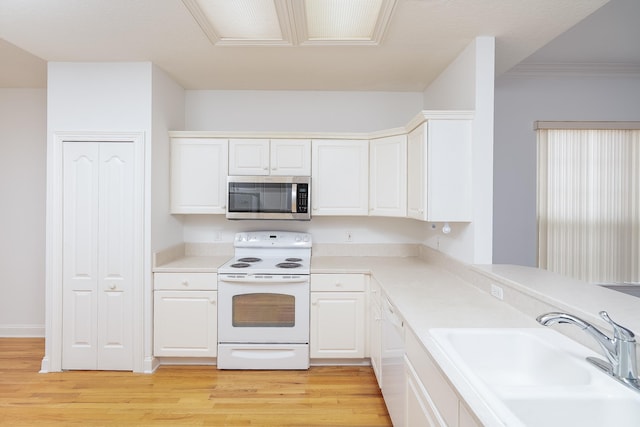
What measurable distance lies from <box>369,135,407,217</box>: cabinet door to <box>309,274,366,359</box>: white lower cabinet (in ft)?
2.41

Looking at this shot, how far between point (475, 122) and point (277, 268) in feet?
6.06

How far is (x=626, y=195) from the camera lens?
12.4ft

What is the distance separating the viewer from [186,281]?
3.20 metres

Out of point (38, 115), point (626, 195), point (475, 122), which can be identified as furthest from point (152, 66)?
point (626, 195)

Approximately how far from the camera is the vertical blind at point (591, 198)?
3.78 m

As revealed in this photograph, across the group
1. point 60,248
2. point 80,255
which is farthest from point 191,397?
point 60,248

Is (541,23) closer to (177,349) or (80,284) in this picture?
(177,349)

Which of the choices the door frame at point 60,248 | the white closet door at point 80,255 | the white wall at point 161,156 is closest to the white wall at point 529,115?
the white wall at point 161,156

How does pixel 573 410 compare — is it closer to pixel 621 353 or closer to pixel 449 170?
pixel 621 353

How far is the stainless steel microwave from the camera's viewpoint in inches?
137

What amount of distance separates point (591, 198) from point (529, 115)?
100cm

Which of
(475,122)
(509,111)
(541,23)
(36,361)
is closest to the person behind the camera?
→ (541,23)

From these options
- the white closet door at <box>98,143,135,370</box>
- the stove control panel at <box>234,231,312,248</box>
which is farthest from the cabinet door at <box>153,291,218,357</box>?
the stove control panel at <box>234,231,312,248</box>

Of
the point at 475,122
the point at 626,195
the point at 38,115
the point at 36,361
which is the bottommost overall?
the point at 36,361
